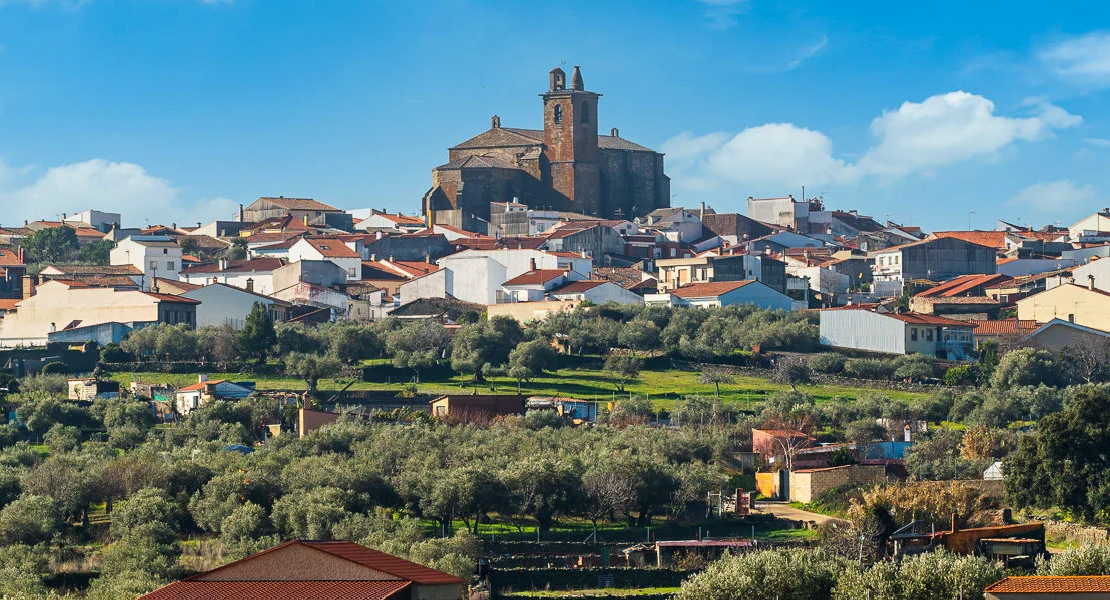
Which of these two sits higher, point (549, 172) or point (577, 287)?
point (549, 172)

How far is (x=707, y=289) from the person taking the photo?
8362 centimetres

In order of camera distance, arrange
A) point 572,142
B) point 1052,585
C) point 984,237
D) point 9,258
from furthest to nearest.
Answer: point 572,142 < point 984,237 < point 9,258 < point 1052,585

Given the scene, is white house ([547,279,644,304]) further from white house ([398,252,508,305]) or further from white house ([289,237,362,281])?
white house ([289,237,362,281])

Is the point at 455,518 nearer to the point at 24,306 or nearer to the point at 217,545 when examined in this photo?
the point at 217,545

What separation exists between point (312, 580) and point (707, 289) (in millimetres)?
57172

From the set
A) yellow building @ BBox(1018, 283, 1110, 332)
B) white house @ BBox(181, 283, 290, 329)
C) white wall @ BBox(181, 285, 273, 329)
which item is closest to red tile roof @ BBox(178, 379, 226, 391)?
white house @ BBox(181, 283, 290, 329)

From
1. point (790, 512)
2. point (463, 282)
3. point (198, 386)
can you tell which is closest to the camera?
point (790, 512)

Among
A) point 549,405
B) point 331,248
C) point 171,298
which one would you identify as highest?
point 331,248

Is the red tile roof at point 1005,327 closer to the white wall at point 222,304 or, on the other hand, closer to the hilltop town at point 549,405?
the hilltop town at point 549,405

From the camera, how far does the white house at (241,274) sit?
87.7m

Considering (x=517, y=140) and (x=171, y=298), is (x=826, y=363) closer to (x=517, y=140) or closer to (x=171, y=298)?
(x=171, y=298)

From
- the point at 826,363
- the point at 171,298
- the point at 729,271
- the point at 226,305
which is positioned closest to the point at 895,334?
the point at 826,363

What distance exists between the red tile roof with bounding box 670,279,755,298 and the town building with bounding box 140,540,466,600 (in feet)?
180

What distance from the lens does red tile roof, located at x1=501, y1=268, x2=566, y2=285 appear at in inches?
3322
